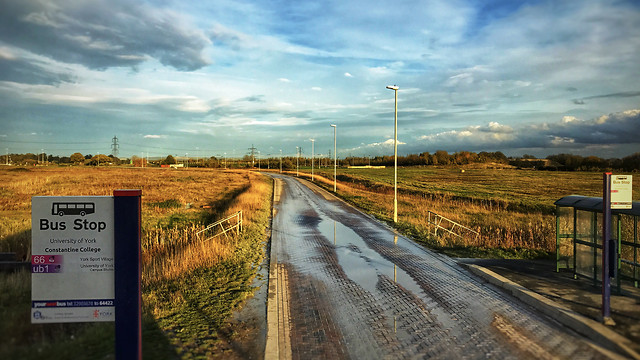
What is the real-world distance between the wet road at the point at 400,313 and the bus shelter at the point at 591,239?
2.24 m

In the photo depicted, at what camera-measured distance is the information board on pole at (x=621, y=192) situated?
22.3 feet

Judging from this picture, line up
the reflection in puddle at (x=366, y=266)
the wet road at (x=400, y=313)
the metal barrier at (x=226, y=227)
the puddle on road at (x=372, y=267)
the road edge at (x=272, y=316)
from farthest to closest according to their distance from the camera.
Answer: the metal barrier at (x=226, y=227), the reflection in puddle at (x=366, y=266), the puddle on road at (x=372, y=267), the wet road at (x=400, y=313), the road edge at (x=272, y=316)

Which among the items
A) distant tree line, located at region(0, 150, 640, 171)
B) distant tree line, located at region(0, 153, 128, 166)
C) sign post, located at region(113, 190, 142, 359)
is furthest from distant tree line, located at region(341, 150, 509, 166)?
sign post, located at region(113, 190, 142, 359)

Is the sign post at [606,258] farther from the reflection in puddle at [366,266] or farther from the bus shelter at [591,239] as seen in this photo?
the reflection in puddle at [366,266]

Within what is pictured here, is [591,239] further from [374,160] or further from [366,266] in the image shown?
[374,160]

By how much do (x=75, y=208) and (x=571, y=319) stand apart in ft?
25.4

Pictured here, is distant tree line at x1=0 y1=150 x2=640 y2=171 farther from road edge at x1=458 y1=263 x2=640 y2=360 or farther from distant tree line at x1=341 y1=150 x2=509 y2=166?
road edge at x1=458 y1=263 x2=640 y2=360

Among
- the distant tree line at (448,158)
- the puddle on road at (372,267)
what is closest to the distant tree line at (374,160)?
the distant tree line at (448,158)

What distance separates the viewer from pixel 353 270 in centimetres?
1058

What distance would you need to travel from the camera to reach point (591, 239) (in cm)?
888

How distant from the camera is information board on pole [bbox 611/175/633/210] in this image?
679 centimetres

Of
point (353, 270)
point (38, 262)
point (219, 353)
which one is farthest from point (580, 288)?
point (38, 262)

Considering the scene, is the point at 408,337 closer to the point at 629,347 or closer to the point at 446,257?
the point at 629,347

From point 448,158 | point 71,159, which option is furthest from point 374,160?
point 71,159
